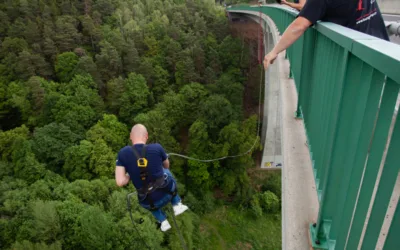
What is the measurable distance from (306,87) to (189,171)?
18079 millimetres

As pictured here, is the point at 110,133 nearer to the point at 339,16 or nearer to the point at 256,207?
the point at 256,207

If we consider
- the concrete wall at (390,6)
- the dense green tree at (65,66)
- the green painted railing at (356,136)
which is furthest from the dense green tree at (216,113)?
the green painted railing at (356,136)

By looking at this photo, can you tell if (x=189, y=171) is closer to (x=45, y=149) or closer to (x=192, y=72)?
(x=45, y=149)

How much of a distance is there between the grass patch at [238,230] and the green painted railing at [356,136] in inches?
619

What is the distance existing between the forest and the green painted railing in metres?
12.9

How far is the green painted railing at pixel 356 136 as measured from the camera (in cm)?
120

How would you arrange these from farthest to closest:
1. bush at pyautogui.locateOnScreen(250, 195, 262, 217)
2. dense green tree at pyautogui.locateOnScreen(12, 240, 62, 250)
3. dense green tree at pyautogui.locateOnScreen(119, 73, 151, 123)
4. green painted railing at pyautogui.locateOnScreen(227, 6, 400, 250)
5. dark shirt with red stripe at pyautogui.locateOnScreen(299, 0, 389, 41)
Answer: dense green tree at pyautogui.locateOnScreen(119, 73, 151, 123) → bush at pyautogui.locateOnScreen(250, 195, 262, 217) → dense green tree at pyautogui.locateOnScreen(12, 240, 62, 250) → dark shirt with red stripe at pyautogui.locateOnScreen(299, 0, 389, 41) → green painted railing at pyautogui.locateOnScreen(227, 6, 400, 250)

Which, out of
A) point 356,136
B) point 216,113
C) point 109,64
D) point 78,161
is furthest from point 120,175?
point 109,64

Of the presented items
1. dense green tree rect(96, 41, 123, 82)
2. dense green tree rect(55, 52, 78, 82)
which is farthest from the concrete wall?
dense green tree rect(55, 52, 78, 82)

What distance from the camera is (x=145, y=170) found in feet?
13.8

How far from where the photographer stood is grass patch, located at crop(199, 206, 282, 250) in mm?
16859

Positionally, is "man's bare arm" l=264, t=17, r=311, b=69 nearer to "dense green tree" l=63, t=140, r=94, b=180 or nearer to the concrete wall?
the concrete wall

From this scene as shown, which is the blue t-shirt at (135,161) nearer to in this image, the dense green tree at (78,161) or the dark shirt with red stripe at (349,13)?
the dark shirt with red stripe at (349,13)

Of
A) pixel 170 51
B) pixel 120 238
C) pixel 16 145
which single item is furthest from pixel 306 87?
pixel 170 51
